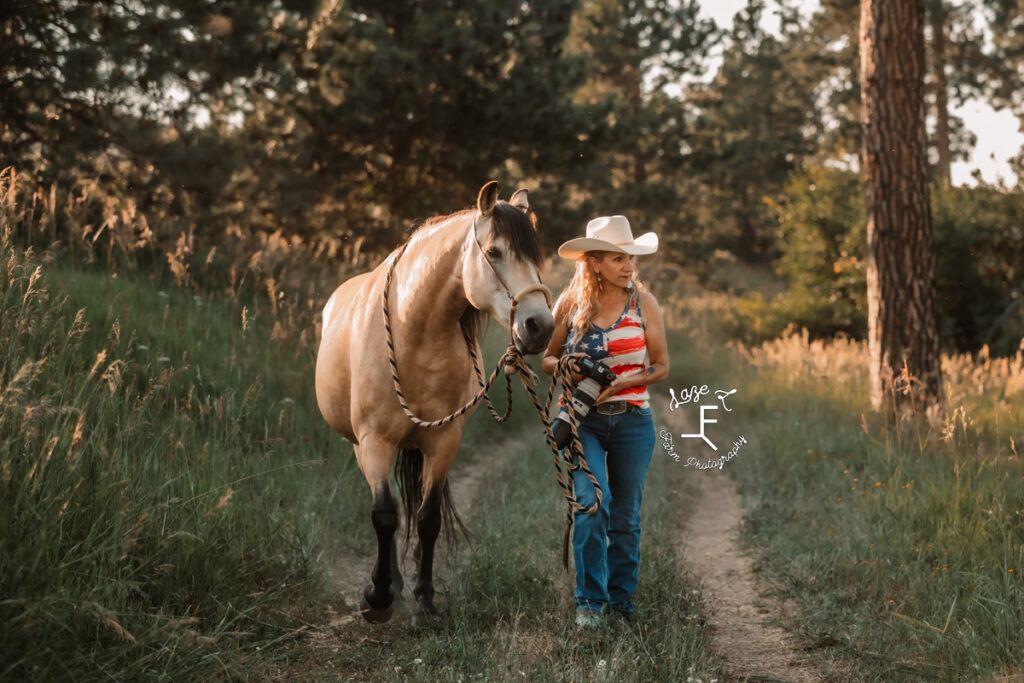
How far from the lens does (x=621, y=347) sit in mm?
3916

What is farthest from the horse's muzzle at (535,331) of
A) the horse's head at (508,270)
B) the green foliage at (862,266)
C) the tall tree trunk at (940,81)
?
the tall tree trunk at (940,81)

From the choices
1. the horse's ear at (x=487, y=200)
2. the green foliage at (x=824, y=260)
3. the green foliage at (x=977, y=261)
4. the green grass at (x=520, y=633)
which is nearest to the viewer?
the green grass at (x=520, y=633)

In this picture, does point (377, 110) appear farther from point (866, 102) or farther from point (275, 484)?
point (275, 484)

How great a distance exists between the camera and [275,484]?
5.17 metres

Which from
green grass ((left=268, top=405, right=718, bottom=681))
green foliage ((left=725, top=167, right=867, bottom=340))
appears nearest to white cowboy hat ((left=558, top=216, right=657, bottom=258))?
green grass ((left=268, top=405, right=718, bottom=681))

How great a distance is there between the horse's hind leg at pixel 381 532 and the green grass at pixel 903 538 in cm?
204

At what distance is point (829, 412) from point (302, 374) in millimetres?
5066

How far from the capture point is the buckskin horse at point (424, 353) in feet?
11.4

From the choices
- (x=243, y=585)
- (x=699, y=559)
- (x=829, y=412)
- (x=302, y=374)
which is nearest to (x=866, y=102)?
(x=829, y=412)

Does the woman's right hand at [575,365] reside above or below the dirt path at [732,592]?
above

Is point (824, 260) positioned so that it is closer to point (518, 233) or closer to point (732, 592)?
point (732, 592)

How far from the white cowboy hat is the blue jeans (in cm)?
78

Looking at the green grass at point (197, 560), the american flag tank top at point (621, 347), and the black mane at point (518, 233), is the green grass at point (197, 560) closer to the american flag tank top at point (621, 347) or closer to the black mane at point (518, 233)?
the american flag tank top at point (621, 347)

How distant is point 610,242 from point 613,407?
0.78 metres
